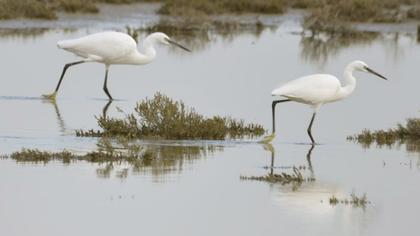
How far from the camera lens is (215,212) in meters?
10.3

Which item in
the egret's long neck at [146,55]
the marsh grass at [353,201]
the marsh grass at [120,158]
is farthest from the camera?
the egret's long neck at [146,55]

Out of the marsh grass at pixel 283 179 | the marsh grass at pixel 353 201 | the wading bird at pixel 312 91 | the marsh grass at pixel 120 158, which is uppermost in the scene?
the wading bird at pixel 312 91

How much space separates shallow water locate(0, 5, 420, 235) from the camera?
Result: 392 inches

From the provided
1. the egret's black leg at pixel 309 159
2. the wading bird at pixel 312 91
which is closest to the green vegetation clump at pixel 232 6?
the wading bird at pixel 312 91

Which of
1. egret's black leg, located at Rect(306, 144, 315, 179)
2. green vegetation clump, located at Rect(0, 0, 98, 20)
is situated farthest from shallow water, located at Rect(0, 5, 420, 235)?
green vegetation clump, located at Rect(0, 0, 98, 20)

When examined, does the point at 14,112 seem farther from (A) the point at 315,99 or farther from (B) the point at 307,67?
(B) the point at 307,67

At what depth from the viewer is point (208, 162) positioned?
12.9 meters

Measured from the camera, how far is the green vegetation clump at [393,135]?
14953 mm

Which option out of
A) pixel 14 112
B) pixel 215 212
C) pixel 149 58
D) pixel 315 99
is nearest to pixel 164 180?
pixel 215 212

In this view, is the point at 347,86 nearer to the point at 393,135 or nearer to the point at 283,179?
the point at 393,135

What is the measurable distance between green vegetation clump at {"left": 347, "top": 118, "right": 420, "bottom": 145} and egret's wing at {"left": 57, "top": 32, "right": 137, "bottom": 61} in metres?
4.73

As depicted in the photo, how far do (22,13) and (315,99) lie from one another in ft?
52.6

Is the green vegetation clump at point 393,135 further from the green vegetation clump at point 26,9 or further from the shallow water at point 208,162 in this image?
the green vegetation clump at point 26,9

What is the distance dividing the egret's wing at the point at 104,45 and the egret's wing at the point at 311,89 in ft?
14.3
